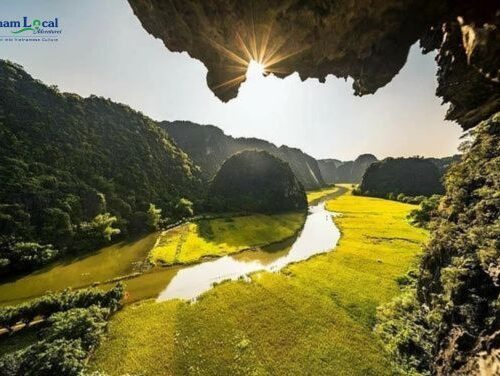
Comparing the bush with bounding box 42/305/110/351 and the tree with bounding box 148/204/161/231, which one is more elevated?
the tree with bounding box 148/204/161/231

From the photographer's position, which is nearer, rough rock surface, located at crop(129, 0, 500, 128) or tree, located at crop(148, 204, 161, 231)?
rough rock surface, located at crop(129, 0, 500, 128)

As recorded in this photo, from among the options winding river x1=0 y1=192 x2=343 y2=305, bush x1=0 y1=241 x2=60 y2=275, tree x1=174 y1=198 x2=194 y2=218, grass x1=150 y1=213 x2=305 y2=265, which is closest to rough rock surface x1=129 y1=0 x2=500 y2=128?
winding river x1=0 y1=192 x2=343 y2=305

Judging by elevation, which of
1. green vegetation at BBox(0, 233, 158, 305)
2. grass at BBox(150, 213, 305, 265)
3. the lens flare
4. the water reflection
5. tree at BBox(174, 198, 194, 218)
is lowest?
the water reflection

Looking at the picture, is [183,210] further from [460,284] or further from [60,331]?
[460,284]

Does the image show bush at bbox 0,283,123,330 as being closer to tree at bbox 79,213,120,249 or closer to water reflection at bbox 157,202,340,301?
water reflection at bbox 157,202,340,301

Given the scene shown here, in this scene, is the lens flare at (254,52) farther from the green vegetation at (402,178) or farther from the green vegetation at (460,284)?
the green vegetation at (402,178)

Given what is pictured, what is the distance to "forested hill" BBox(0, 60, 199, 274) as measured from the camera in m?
43.3

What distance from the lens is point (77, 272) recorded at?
116ft

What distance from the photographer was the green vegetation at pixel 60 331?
16.4 metres

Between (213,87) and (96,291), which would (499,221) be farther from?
(96,291)

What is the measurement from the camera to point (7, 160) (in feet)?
155

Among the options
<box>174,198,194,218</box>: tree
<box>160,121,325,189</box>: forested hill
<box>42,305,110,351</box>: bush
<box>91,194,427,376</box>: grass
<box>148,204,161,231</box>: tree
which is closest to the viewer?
<box>91,194,427,376</box>: grass

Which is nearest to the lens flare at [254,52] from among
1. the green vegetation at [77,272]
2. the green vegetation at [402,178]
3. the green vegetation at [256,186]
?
the green vegetation at [77,272]

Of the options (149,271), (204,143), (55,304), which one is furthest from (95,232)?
(204,143)
